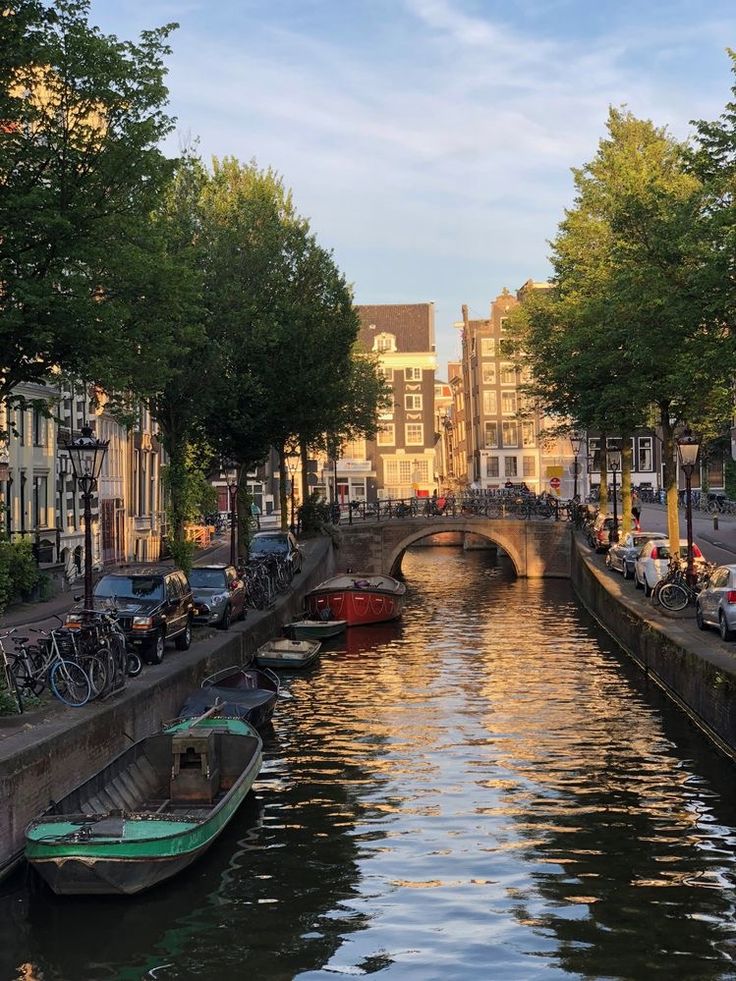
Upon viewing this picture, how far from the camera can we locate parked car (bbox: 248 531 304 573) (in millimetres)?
56544

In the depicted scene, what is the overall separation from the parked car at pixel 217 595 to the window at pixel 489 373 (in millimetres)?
87333

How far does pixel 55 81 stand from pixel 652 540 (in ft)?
93.2

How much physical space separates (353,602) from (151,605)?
840 inches

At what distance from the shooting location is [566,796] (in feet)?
72.8

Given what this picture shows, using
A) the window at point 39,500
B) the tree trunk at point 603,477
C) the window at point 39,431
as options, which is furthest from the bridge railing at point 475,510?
the window at point 39,431

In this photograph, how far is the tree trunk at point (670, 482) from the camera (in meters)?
43.4

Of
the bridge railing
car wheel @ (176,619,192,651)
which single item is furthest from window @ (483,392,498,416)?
car wheel @ (176,619,192,651)

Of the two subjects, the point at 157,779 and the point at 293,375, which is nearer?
the point at 157,779

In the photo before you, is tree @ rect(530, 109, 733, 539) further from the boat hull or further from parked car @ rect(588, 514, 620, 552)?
the boat hull

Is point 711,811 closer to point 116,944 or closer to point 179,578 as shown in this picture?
point 116,944

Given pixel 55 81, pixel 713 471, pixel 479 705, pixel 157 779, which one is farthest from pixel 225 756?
pixel 713 471

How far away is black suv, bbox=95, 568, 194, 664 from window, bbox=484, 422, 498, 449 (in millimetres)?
93427

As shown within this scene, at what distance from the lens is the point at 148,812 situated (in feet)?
60.7

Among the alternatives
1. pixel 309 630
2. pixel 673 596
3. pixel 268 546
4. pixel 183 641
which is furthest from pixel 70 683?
pixel 268 546
